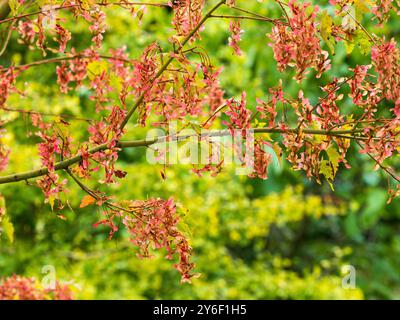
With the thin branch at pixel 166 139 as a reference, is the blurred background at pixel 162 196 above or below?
above

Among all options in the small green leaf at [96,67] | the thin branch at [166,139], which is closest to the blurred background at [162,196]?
the small green leaf at [96,67]

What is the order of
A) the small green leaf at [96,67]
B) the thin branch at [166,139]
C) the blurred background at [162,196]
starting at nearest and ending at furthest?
1. the thin branch at [166,139]
2. the small green leaf at [96,67]
3. the blurred background at [162,196]

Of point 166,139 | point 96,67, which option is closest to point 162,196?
point 96,67

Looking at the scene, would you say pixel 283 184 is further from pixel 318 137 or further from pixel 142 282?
pixel 318 137

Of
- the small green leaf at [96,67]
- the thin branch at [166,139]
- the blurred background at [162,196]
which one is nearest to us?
the thin branch at [166,139]

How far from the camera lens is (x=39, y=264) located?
4.57 meters

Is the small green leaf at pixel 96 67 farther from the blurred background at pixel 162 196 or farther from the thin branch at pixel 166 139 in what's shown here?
the blurred background at pixel 162 196

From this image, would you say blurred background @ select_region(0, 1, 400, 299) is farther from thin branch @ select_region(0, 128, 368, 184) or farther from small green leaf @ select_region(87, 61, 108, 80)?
thin branch @ select_region(0, 128, 368, 184)

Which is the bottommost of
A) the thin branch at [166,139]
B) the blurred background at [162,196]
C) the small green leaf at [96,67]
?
the thin branch at [166,139]

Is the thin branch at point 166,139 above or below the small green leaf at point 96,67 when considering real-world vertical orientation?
below

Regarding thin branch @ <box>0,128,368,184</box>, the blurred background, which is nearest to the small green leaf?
thin branch @ <box>0,128,368,184</box>

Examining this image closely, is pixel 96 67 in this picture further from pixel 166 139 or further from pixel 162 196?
pixel 162 196

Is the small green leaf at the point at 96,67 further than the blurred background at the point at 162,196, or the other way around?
the blurred background at the point at 162,196
